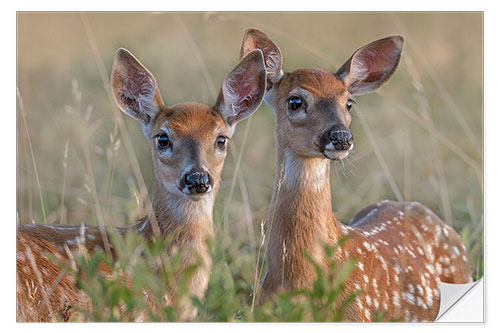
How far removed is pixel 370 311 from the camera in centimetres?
573

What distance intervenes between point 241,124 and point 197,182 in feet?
6.44

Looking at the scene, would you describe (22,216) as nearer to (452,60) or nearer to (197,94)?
(197,94)

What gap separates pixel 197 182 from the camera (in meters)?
5.36

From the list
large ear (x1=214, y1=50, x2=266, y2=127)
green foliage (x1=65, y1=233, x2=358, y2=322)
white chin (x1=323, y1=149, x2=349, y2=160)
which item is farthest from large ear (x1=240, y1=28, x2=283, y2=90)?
green foliage (x1=65, y1=233, x2=358, y2=322)

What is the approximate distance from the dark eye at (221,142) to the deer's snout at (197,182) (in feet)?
0.97

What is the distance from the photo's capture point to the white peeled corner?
5.89 meters

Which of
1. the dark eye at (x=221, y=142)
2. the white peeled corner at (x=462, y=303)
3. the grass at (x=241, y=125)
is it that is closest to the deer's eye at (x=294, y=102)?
the dark eye at (x=221, y=142)

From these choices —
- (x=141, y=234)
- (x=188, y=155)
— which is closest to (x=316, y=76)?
(x=188, y=155)

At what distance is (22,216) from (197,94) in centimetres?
132

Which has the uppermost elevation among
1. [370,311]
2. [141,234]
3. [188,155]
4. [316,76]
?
[316,76]

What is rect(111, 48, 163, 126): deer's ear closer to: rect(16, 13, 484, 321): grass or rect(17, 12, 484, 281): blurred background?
rect(16, 13, 484, 321): grass

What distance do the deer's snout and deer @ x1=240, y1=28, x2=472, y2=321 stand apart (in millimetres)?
505

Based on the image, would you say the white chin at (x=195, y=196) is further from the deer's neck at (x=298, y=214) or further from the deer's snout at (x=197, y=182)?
the deer's neck at (x=298, y=214)
